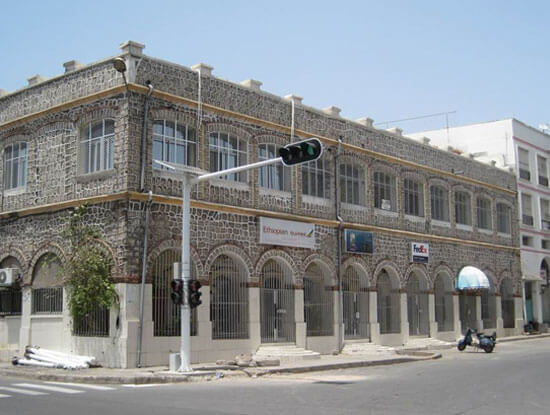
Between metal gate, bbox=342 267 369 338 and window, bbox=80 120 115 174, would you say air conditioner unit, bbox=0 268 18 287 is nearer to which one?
window, bbox=80 120 115 174

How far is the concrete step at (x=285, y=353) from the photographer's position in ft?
77.7

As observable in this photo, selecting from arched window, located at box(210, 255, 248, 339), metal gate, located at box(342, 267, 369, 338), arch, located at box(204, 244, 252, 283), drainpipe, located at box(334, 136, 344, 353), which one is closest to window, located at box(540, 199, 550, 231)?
metal gate, located at box(342, 267, 369, 338)

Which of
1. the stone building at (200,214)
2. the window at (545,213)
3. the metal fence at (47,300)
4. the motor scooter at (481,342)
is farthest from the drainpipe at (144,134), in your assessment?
the window at (545,213)

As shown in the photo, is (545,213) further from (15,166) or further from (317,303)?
(15,166)

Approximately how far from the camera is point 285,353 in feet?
79.7

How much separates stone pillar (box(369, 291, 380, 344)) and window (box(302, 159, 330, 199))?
4.72m

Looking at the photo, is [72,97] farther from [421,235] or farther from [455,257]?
[455,257]

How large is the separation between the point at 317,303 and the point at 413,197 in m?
8.44

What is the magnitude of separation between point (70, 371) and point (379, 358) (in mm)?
10544

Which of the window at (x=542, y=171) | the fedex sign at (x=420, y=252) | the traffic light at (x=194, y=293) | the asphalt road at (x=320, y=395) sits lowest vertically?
the asphalt road at (x=320, y=395)

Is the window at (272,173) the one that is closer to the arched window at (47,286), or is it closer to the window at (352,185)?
the window at (352,185)

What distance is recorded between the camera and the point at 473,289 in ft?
112

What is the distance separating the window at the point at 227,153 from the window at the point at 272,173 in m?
0.82

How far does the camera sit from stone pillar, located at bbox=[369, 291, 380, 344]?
2909 centimetres
